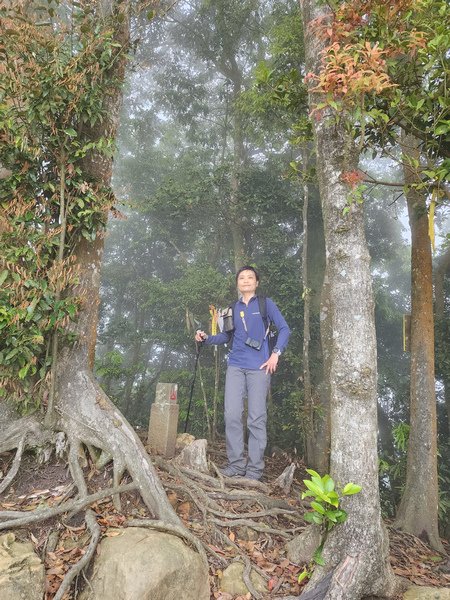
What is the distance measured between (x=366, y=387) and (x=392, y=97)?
2.40 m

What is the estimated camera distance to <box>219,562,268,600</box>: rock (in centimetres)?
301

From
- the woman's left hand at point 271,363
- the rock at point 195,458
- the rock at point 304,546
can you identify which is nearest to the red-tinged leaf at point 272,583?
the rock at point 304,546

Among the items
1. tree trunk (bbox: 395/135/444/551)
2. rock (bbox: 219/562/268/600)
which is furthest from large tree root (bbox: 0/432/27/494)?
tree trunk (bbox: 395/135/444/551)

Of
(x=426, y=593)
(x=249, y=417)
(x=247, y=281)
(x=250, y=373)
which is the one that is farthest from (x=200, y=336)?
(x=426, y=593)

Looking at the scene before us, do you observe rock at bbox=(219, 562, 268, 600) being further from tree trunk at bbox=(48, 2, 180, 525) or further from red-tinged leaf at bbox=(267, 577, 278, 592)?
tree trunk at bbox=(48, 2, 180, 525)

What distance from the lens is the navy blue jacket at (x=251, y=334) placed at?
4.70 meters

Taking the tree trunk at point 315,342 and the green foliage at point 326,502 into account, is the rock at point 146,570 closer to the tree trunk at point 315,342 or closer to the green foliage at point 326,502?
the green foliage at point 326,502

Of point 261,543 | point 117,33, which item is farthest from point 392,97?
point 261,543

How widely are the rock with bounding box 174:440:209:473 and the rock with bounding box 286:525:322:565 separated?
4.90ft

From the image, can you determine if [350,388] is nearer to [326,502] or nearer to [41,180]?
[326,502]

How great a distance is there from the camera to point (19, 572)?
8.43 feet

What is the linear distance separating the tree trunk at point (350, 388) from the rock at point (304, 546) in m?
0.34

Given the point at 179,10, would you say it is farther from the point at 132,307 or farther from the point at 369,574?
the point at 369,574

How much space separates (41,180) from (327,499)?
3.98 m
